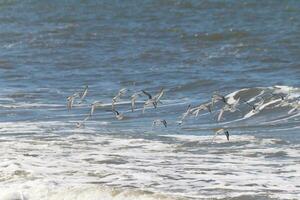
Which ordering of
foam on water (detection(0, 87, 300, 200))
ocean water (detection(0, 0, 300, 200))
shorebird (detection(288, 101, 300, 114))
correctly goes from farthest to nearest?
1. shorebird (detection(288, 101, 300, 114))
2. ocean water (detection(0, 0, 300, 200))
3. foam on water (detection(0, 87, 300, 200))

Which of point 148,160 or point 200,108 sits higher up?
point 200,108

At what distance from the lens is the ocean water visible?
22.1ft

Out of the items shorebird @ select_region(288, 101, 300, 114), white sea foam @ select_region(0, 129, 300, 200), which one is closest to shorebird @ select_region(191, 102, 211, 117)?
white sea foam @ select_region(0, 129, 300, 200)

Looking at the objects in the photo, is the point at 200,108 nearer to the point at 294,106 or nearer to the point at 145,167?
the point at 145,167

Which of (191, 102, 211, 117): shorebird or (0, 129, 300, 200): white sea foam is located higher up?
(191, 102, 211, 117): shorebird

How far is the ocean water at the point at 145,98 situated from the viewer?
6730 mm

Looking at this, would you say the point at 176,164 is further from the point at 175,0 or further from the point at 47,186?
the point at 175,0

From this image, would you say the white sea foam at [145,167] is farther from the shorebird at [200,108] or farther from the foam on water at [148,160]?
the shorebird at [200,108]

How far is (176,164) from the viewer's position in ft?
24.4

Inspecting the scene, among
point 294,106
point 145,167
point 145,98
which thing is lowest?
point 145,167

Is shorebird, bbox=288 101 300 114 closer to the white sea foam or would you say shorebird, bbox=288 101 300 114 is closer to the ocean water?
the ocean water

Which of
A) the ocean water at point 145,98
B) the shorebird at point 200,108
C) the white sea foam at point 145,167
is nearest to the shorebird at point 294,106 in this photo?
the ocean water at point 145,98

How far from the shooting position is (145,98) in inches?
465

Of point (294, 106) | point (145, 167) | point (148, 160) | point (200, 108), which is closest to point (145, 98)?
point (294, 106)
